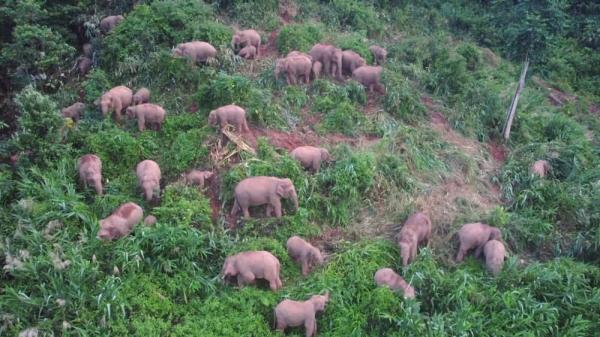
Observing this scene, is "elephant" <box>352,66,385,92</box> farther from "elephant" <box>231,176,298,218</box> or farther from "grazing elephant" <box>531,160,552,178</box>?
"elephant" <box>231,176,298,218</box>

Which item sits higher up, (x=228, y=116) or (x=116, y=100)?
(x=228, y=116)

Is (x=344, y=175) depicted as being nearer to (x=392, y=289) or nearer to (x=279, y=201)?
(x=279, y=201)

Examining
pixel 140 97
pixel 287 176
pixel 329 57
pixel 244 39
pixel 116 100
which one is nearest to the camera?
pixel 287 176

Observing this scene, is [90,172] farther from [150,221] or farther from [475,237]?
[475,237]

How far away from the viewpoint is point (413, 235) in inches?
369

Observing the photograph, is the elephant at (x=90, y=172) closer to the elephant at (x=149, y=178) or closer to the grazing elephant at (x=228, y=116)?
the elephant at (x=149, y=178)

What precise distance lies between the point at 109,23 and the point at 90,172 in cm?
588

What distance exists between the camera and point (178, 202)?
9539 mm

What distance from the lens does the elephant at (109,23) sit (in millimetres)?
14367

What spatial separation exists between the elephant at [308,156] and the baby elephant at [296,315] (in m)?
3.16

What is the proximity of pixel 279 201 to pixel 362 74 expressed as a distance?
15.5 ft

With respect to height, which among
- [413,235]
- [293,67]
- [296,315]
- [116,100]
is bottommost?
[296,315]

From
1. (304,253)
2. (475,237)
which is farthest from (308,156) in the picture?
(475,237)

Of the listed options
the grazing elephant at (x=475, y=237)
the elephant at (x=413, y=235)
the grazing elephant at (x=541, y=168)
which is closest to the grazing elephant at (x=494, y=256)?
the grazing elephant at (x=475, y=237)
